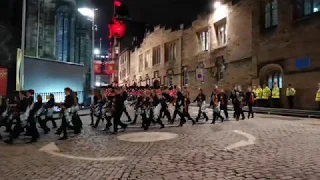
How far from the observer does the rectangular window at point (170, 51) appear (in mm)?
44856

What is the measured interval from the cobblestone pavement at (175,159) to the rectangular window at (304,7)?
1518 centimetres

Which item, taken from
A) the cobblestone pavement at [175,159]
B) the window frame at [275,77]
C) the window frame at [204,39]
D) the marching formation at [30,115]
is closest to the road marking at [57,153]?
the cobblestone pavement at [175,159]

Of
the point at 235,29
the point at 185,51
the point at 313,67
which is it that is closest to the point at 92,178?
the point at 313,67

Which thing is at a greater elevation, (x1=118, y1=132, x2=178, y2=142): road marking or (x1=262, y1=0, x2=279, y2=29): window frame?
(x1=262, y1=0, x2=279, y2=29): window frame

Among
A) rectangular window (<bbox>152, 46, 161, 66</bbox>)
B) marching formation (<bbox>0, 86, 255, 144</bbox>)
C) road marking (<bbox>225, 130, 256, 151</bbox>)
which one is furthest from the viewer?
rectangular window (<bbox>152, 46, 161, 66</bbox>)

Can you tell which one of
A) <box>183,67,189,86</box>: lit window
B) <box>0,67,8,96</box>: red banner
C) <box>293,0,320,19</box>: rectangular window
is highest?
<box>293,0,320,19</box>: rectangular window

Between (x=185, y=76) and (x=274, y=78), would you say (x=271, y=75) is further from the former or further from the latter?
(x=185, y=76)

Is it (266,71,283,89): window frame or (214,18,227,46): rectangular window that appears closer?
(266,71,283,89): window frame

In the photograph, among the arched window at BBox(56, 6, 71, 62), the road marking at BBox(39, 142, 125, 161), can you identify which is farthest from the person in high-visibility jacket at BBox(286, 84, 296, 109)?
the arched window at BBox(56, 6, 71, 62)

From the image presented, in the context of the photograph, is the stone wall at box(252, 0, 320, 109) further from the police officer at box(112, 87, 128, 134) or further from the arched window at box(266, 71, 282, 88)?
the police officer at box(112, 87, 128, 134)

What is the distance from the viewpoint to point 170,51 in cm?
4634

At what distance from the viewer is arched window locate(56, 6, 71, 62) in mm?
32438

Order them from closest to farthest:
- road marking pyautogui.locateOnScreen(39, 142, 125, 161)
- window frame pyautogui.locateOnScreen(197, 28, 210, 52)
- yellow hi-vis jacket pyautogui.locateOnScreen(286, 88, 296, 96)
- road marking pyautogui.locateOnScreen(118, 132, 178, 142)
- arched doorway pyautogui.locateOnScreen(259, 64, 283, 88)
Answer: road marking pyautogui.locateOnScreen(39, 142, 125, 161)
road marking pyautogui.locateOnScreen(118, 132, 178, 142)
yellow hi-vis jacket pyautogui.locateOnScreen(286, 88, 296, 96)
arched doorway pyautogui.locateOnScreen(259, 64, 283, 88)
window frame pyautogui.locateOnScreen(197, 28, 210, 52)

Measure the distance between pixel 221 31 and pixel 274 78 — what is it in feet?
32.8
